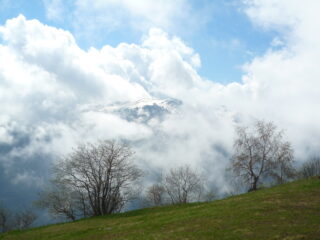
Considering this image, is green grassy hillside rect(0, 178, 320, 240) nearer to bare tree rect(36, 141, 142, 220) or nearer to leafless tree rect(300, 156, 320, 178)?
bare tree rect(36, 141, 142, 220)

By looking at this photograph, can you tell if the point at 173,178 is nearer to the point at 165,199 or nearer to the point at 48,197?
the point at 165,199

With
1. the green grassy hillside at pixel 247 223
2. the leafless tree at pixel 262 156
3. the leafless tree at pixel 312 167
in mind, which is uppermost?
the leafless tree at pixel 312 167

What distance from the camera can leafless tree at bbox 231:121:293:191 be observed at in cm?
5522

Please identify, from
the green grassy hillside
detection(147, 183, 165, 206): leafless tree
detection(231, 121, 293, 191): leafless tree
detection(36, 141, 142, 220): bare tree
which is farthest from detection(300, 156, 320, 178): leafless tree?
the green grassy hillside

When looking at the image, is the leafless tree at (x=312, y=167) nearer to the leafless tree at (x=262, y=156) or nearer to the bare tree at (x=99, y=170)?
the leafless tree at (x=262, y=156)

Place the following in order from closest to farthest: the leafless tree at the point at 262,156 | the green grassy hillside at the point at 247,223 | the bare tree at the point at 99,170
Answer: the green grassy hillside at the point at 247,223 → the bare tree at the point at 99,170 → the leafless tree at the point at 262,156

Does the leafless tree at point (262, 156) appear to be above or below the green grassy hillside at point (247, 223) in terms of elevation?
above

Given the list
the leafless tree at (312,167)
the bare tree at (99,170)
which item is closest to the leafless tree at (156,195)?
the leafless tree at (312,167)

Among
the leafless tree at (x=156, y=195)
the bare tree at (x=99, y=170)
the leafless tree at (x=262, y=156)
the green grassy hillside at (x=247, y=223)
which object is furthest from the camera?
the leafless tree at (x=156, y=195)

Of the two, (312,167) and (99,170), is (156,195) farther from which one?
(99,170)

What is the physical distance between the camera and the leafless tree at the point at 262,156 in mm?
55219

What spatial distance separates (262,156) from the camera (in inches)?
2218

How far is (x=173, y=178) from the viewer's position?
115 metres

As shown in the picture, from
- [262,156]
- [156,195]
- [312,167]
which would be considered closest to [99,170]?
[262,156]
